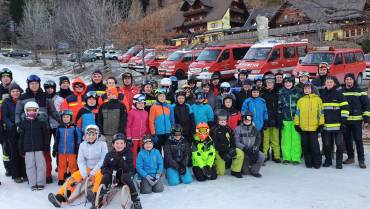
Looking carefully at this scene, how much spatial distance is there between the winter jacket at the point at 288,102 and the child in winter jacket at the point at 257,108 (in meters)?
0.36

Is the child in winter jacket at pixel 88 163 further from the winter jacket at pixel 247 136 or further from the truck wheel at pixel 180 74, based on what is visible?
the truck wheel at pixel 180 74

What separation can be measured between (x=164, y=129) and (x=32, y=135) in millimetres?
2277

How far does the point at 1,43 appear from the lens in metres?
81.2

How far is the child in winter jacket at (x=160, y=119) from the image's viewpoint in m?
7.45

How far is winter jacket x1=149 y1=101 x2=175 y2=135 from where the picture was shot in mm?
7449

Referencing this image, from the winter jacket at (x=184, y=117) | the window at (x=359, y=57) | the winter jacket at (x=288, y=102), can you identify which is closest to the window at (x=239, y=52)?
the window at (x=359, y=57)

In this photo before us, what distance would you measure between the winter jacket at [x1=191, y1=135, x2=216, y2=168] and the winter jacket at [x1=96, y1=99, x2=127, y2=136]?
1.34m

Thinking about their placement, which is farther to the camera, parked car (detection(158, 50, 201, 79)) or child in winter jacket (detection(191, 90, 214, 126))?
parked car (detection(158, 50, 201, 79))

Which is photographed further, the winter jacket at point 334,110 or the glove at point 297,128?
the glove at point 297,128

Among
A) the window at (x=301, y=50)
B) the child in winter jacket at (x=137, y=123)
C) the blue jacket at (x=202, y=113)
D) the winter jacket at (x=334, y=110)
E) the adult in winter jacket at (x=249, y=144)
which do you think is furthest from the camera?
the window at (x=301, y=50)

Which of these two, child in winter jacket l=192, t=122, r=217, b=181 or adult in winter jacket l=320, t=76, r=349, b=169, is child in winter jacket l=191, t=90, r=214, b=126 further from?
adult in winter jacket l=320, t=76, r=349, b=169

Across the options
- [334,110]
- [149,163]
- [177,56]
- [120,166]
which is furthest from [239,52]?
[120,166]

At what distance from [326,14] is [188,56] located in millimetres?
11984

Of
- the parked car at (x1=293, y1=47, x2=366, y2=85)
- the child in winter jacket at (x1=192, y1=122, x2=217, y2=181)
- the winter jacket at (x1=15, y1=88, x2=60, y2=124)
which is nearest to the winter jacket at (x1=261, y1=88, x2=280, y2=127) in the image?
the child in winter jacket at (x1=192, y1=122, x2=217, y2=181)
